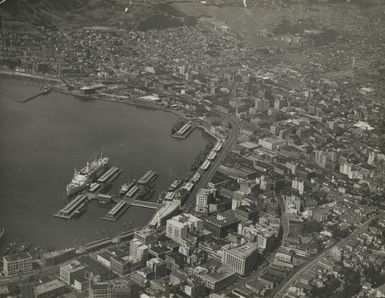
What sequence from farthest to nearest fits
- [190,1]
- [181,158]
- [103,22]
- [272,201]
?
1. [103,22]
2. [190,1]
3. [181,158]
4. [272,201]

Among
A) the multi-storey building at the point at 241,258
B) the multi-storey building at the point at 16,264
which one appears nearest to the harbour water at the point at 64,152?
the multi-storey building at the point at 16,264

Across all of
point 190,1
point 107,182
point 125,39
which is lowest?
point 107,182

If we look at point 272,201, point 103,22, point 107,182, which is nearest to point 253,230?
point 272,201

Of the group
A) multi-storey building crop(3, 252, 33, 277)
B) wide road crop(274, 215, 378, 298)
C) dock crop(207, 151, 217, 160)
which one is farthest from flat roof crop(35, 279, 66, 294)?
dock crop(207, 151, 217, 160)

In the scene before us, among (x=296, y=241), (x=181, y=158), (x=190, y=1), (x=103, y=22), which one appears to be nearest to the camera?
(x=296, y=241)

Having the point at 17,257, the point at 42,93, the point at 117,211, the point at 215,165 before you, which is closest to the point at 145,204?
the point at 117,211

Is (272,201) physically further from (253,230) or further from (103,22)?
(103,22)

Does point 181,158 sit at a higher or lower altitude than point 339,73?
lower
